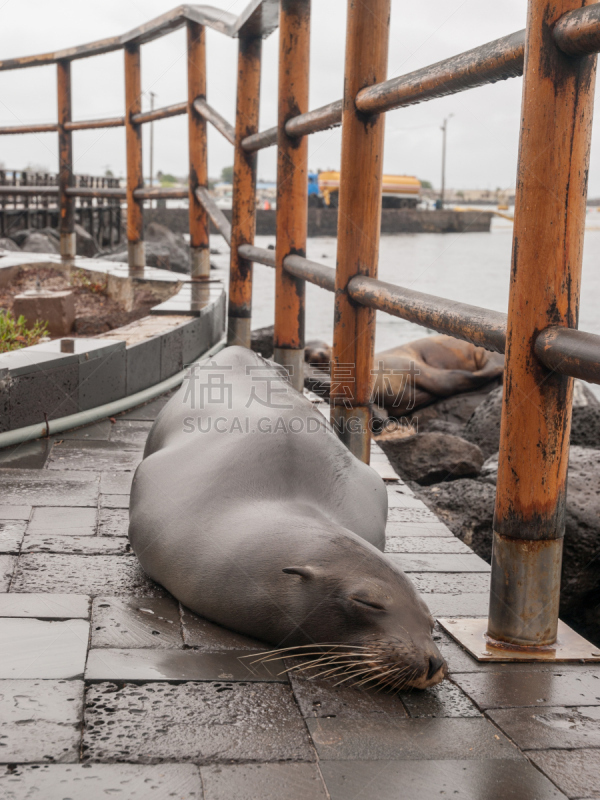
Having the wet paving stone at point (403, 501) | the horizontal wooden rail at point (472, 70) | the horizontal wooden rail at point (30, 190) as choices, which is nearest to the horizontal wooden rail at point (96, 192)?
the horizontal wooden rail at point (30, 190)

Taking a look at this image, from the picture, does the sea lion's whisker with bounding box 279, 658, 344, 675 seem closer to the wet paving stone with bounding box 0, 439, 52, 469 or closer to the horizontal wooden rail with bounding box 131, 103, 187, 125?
the wet paving stone with bounding box 0, 439, 52, 469

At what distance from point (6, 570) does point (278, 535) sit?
31.6 inches

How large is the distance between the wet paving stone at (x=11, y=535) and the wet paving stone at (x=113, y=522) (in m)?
0.24

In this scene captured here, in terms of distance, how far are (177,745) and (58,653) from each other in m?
0.46

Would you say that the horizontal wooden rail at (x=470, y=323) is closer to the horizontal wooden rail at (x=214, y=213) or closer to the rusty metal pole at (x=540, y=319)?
the rusty metal pole at (x=540, y=319)

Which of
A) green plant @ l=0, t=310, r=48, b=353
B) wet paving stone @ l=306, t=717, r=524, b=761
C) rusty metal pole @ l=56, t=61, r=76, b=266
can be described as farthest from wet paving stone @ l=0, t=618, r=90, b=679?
rusty metal pole @ l=56, t=61, r=76, b=266

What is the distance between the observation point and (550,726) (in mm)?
1718

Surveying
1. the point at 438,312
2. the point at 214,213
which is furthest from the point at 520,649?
the point at 214,213

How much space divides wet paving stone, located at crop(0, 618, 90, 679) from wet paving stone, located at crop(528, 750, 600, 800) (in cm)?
97

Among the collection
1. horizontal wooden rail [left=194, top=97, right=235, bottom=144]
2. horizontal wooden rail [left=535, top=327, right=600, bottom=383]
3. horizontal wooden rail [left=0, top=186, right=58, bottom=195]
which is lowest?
horizontal wooden rail [left=535, top=327, right=600, bottom=383]

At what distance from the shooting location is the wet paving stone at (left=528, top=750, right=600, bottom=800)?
1498mm

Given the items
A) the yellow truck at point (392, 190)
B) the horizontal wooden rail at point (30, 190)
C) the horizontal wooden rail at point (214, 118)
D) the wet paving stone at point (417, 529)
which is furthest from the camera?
the yellow truck at point (392, 190)

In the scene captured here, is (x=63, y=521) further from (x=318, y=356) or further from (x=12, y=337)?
(x=318, y=356)

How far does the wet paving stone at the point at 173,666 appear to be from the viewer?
1.84 m
